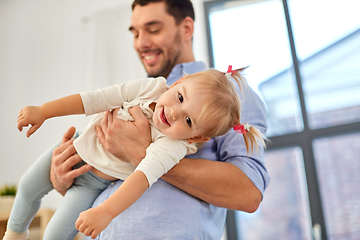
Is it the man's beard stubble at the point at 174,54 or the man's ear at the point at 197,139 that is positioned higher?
the man's beard stubble at the point at 174,54

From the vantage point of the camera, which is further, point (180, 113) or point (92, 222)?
point (180, 113)

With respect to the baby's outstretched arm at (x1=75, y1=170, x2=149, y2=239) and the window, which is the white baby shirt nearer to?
the baby's outstretched arm at (x1=75, y1=170, x2=149, y2=239)

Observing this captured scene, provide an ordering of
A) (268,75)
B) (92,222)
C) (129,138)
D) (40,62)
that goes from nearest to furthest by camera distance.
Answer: (92,222)
(129,138)
(268,75)
(40,62)

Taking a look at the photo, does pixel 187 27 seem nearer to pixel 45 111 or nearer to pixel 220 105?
pixel 220 105

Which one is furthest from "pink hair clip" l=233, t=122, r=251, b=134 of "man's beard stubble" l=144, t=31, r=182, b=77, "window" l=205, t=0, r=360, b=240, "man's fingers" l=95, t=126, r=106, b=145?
"window" l=205, t=0, r=360, b=240

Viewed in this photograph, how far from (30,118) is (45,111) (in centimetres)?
5

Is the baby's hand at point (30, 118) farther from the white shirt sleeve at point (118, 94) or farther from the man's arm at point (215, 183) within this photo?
the man's arm at point (215, 183)

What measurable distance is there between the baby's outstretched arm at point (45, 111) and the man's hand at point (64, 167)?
15cm

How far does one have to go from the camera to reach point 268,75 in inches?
135

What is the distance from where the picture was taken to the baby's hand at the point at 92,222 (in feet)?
2.54

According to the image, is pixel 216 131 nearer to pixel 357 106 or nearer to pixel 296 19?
pixel 357 106

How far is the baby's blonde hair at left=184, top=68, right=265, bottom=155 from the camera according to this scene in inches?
40.1

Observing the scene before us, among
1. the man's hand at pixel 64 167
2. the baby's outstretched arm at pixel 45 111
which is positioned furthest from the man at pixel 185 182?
the baby's outstretched arm at pixel 45 111

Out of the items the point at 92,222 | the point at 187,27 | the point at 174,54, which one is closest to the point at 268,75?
the point at 187,27
